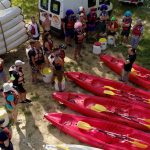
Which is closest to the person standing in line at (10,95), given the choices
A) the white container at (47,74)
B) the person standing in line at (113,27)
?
the white container at (47,74)

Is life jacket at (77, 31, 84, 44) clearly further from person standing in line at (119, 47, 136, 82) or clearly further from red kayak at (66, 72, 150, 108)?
person standing in line at (119, 47, 136, 82)

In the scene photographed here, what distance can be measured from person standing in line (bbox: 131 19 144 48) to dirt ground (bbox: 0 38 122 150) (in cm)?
162

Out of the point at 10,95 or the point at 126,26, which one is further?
the point at 126,26

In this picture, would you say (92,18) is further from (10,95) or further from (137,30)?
(10,95)

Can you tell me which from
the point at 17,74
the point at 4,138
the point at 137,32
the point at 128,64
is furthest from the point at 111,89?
the point at 4,138

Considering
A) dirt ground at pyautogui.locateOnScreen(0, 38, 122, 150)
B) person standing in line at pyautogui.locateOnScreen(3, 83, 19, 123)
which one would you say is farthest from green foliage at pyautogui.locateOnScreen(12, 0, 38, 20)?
person standing in line at pyautogui.locateOnScreen(3, 83, 19, 123)

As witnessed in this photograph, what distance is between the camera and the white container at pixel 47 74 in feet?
37.4

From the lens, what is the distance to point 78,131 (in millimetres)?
9234

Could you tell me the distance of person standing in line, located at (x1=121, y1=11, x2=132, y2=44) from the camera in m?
13.1

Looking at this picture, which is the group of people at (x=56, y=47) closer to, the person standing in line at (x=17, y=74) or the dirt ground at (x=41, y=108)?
the person standing in line at (x=17, y=74)

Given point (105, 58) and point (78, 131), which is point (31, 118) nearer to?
point (78, 131)

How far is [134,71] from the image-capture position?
11977 millimetres

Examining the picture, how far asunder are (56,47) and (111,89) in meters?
3.15

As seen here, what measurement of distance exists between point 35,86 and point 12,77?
181 centimetres
